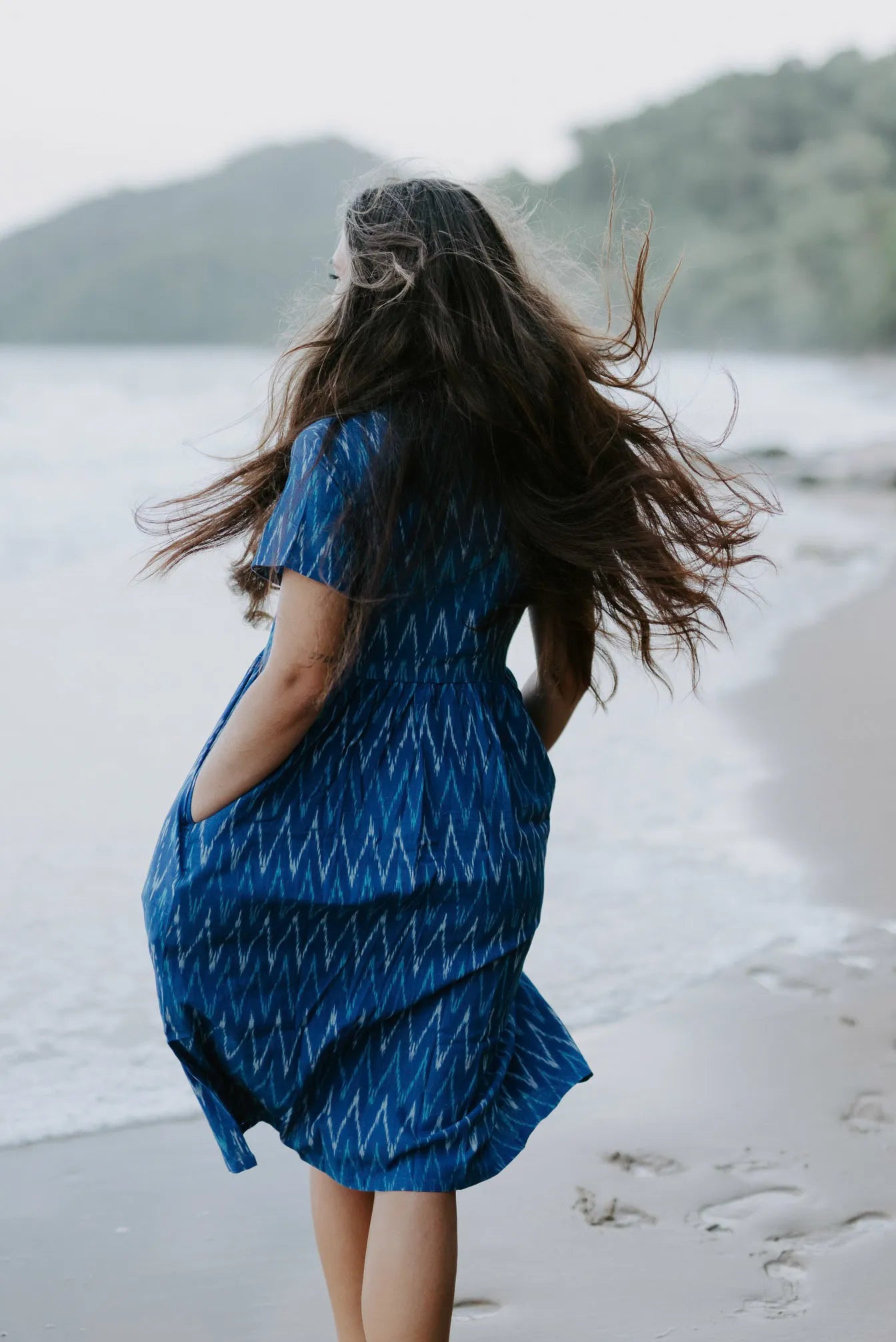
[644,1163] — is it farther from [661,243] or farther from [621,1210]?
[661,243]

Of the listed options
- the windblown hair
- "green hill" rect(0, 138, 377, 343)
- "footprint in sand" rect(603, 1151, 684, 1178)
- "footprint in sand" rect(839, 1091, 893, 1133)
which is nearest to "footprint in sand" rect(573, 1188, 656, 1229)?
"footprint in sand" rect(603, 1151, 684, 1178)

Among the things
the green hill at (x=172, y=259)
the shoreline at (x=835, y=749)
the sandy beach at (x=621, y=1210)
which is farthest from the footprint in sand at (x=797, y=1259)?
the green hill at (x=172, y=259)

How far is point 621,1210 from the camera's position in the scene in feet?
7.33

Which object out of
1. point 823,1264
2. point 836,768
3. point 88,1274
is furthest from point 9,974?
point 836,768

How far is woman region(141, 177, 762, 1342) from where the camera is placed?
1396 mm

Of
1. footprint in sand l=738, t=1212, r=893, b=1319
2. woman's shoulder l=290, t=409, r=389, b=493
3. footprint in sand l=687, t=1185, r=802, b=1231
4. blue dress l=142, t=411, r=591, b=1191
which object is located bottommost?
footprint in sand l=687, t=1185, r=802, b=1231

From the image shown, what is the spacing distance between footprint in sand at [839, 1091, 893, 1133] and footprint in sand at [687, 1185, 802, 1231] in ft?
0.80

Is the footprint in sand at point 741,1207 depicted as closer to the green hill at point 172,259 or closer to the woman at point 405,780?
the woman at point 405,780

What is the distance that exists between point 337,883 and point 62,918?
8.57 ft

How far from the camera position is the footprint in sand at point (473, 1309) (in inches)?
77.9

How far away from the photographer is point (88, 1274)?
2125 mm

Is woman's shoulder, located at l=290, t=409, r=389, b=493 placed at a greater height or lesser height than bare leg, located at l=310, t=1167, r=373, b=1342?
greater

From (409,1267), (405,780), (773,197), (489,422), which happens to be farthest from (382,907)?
(773,197)

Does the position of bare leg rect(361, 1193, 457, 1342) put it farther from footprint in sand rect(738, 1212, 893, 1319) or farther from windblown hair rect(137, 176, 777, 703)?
footprint in sand rect(738, 1212, 893, 1319)
